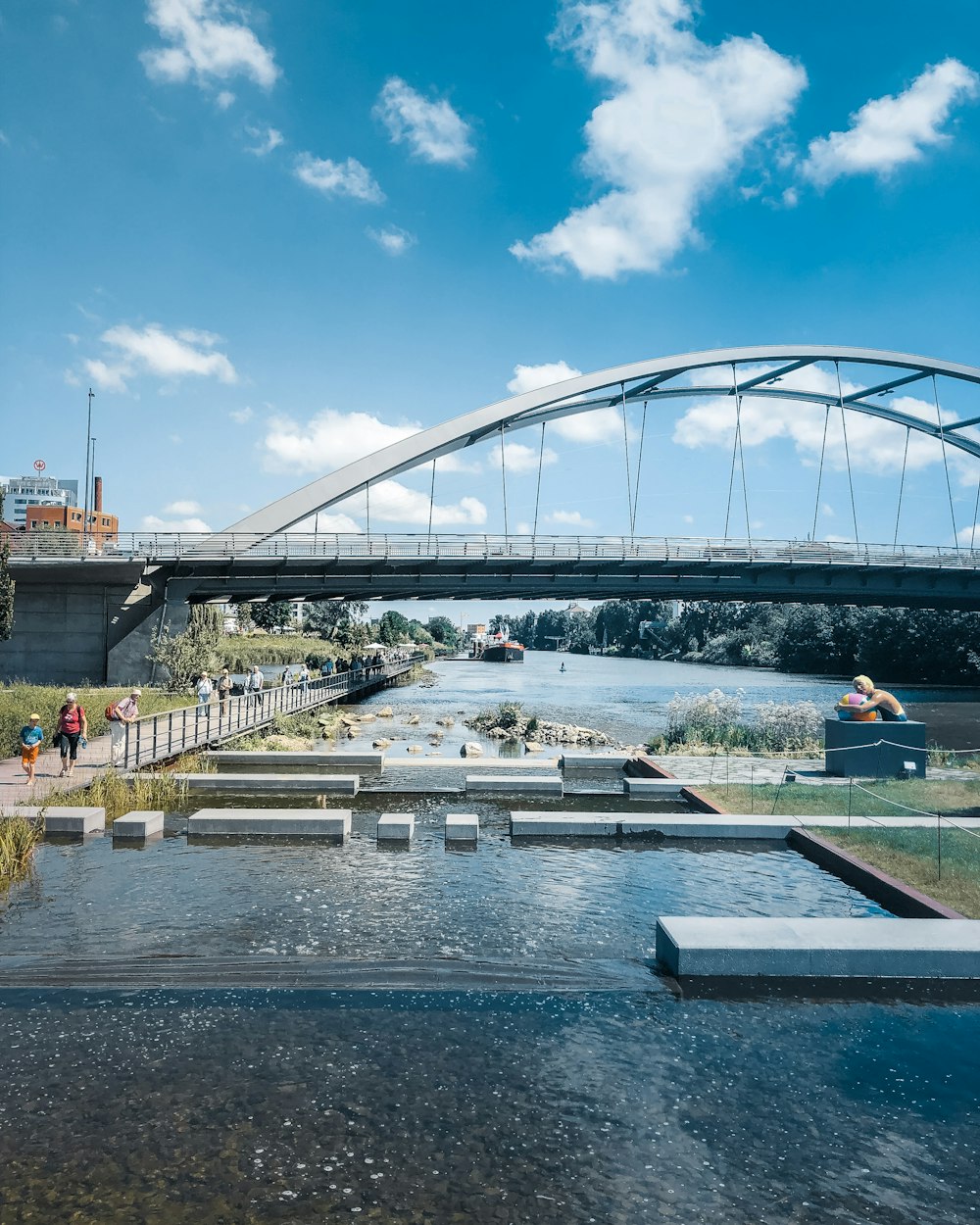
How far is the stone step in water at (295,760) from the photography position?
21.7m

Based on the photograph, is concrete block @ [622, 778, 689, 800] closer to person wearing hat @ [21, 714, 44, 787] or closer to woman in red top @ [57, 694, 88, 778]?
woman in red top @ [57, 694, 88, 778]

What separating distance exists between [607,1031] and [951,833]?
6783 millimetres

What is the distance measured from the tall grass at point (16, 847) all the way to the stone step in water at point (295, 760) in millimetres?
8654

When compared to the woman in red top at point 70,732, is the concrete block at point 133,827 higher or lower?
lower

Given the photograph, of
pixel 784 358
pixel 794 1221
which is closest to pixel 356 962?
pixel 794 1221

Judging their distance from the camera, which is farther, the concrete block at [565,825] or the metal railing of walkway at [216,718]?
the metal railing of walkway at [216,718]

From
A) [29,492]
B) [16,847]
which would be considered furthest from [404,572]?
[29,492]

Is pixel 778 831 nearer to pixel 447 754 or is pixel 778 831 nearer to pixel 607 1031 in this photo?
pixel 607 1031

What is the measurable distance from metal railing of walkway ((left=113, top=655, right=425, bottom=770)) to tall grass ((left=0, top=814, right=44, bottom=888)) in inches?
214

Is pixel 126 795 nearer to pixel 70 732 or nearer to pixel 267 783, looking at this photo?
pixel 70 732

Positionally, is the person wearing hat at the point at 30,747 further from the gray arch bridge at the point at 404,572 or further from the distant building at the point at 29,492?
the distant building at the point at 29,492

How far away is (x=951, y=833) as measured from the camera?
39.0 feet

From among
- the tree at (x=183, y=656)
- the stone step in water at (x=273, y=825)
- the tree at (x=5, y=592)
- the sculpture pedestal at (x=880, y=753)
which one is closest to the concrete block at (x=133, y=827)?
the stone step in water at (x=273, y=825)

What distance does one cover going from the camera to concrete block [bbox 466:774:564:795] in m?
18.1
